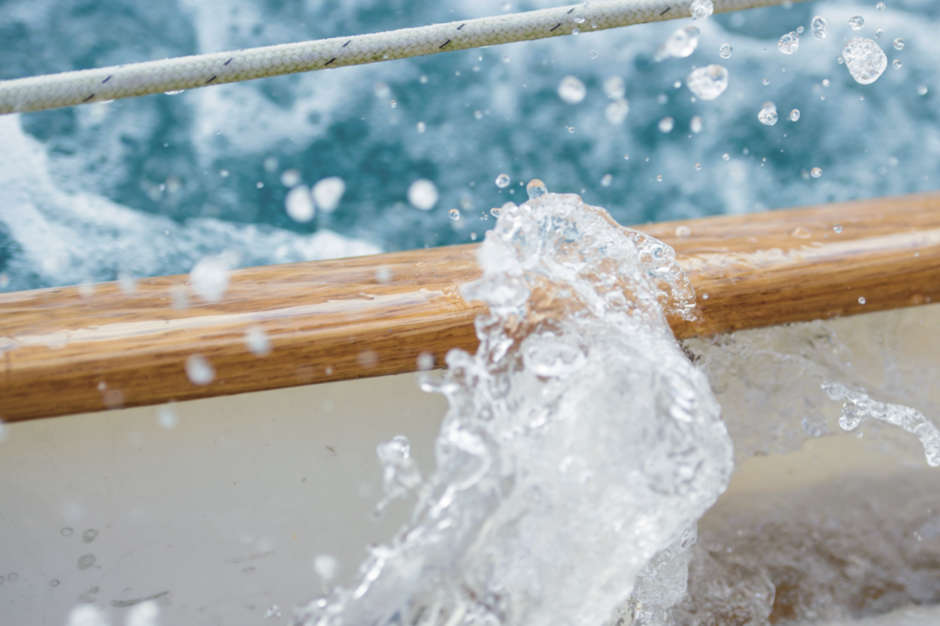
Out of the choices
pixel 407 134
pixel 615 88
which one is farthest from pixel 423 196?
pixel 615 88

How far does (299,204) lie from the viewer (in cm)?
173

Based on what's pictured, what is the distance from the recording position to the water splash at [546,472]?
637 mm

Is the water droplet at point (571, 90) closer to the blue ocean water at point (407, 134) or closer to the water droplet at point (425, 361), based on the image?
the blue ocean water at point (407, 134)

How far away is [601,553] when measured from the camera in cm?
65

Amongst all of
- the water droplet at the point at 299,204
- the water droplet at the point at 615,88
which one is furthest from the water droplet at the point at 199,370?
the water droplet at the point at 615,88

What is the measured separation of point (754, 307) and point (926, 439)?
0.34 metres

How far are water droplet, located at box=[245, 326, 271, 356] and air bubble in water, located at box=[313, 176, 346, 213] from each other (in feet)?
3.61

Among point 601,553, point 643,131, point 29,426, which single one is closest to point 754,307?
point 601,553

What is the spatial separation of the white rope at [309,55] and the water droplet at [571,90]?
1012 millimetres

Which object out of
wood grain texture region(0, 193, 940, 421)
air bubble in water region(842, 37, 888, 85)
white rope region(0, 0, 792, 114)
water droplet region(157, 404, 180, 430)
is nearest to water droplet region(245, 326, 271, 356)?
wood grain texture region(0, 193, 940, 421)

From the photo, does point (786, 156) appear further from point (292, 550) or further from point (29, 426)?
point (29, 426)

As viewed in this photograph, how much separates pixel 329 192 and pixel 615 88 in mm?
757

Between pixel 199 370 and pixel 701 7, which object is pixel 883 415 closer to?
pixel 701 7

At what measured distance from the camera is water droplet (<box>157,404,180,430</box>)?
2.40 feet
